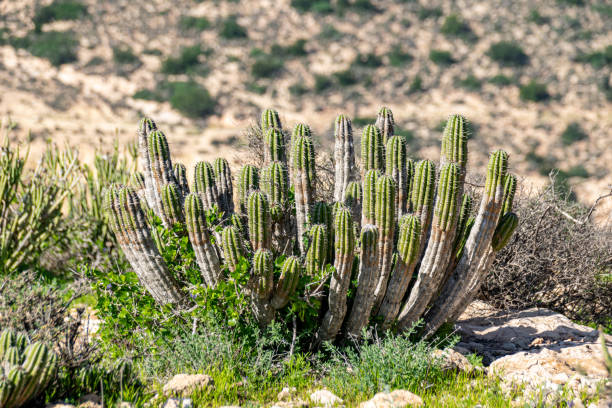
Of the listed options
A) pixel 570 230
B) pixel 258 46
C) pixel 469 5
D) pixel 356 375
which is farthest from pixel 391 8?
pixel 356 375

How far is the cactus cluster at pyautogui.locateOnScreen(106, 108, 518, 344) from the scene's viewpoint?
462 cm

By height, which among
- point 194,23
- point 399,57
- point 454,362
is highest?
point 194,23

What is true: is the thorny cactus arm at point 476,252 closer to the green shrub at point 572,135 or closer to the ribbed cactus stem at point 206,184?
the ribbed cactus stem at point 206,184

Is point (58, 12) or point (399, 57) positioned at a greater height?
point (58, 12)

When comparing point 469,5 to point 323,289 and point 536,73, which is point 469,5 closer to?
point 536,73

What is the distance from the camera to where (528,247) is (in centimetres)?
669

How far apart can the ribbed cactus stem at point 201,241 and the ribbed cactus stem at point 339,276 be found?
930mm

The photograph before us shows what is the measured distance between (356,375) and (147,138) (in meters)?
2.68

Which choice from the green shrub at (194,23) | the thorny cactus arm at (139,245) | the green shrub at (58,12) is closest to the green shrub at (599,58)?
the green shrub at (194,23)

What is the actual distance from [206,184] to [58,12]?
41.3 meters

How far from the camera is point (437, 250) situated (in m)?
4.87

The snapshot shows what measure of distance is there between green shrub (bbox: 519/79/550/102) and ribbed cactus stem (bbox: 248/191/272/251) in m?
32.1

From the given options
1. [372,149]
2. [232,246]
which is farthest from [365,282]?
[372,149]

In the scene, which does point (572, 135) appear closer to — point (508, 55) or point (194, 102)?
point (508, 55)
